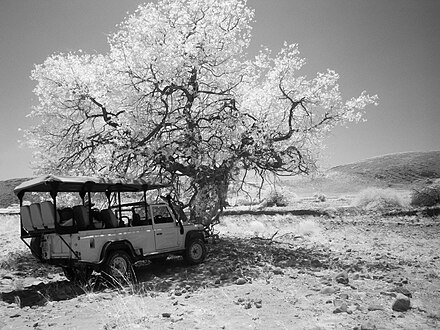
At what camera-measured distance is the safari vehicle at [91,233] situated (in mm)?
9859

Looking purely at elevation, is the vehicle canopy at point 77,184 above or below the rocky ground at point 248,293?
above

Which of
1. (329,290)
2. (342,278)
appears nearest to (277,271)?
(342,278)

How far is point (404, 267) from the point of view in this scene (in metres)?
12.3

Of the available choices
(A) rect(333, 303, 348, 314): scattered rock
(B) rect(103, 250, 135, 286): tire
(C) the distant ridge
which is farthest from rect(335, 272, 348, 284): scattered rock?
(C) the distant ridge

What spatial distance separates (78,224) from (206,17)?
27.1 feet

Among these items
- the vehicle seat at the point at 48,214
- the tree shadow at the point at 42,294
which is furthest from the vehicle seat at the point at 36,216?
the tree shadow at the point at 42,294

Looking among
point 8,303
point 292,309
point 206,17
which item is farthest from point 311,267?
point 206,17

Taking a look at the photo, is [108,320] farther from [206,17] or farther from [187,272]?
[206,17]

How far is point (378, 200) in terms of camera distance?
115ft

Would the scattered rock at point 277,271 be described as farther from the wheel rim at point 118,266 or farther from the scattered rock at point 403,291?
the wheel rim at point 118,266

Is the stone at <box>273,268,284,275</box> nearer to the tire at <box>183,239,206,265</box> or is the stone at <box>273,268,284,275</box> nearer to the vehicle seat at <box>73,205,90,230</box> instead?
the tire at <box>183,239,206,265</box>

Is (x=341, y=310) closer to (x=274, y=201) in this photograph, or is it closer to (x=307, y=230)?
(x=307, y=230)

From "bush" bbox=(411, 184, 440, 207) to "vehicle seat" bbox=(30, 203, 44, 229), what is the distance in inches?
1119

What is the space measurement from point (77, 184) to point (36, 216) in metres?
1.29
